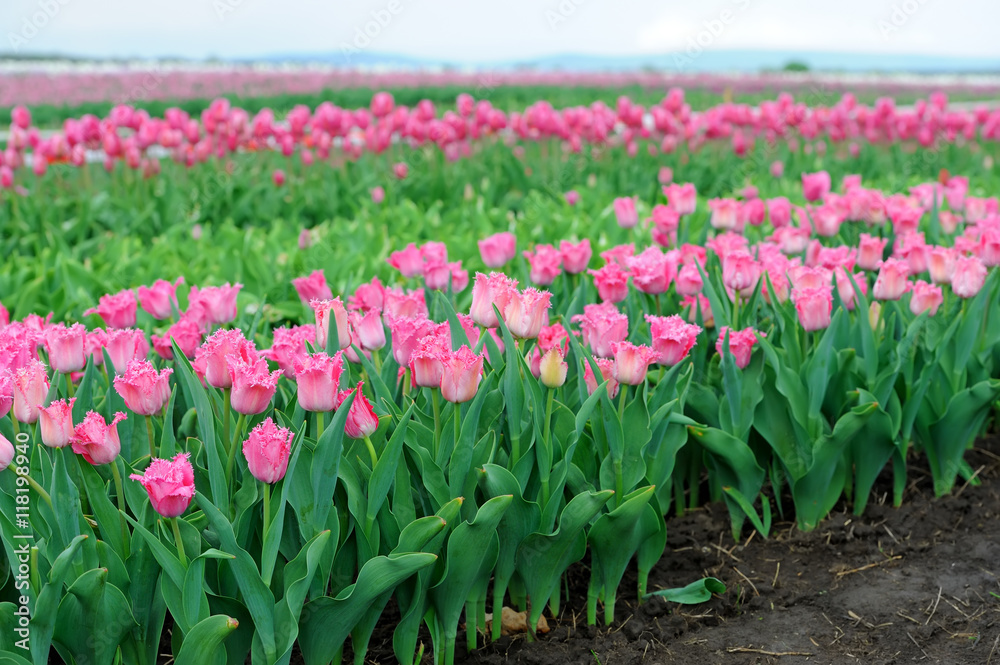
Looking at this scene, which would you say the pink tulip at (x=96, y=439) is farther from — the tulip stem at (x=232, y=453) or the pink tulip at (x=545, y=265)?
the pink tulip at (x=545, y=265)

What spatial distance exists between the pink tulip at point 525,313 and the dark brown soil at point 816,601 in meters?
0.72

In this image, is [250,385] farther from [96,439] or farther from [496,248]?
[496,248]

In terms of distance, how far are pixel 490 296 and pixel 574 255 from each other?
0.79m

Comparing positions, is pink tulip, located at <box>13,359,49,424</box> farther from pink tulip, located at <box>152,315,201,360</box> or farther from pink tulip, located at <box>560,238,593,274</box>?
pink tulip, located at <box>560,238,593,274</box>

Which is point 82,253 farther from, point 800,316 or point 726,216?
point 800,316

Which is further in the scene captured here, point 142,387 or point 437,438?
point 437,438

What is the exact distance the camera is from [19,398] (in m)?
1.82

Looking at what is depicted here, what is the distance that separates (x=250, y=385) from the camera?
1.72 m

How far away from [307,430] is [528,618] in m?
0.72

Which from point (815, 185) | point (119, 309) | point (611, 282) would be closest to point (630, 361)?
point (611, 282)

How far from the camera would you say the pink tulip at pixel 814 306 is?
2.46m

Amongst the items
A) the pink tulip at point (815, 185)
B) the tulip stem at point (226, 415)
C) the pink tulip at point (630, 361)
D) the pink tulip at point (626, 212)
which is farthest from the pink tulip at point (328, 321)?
the pink tulip at point (815, 185)

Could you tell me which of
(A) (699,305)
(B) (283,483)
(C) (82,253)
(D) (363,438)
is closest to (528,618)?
(D) (363,438)

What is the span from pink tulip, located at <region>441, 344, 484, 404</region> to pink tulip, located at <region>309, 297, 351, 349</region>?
36 cm
